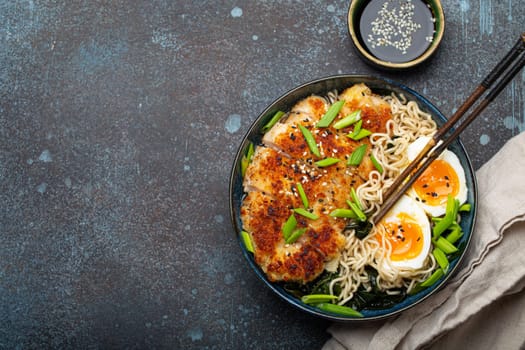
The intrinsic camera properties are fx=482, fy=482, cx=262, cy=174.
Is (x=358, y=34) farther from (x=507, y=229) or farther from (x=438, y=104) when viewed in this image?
(x=507, y=229)

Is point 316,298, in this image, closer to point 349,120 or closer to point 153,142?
point 349,120

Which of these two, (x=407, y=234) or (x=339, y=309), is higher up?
(x=407, y=234)

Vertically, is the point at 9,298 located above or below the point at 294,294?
below

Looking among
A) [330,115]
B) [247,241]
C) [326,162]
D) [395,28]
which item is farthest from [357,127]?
[247,241]

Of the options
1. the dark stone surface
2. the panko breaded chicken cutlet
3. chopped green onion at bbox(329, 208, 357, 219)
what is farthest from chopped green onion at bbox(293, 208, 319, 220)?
the dark stone surface

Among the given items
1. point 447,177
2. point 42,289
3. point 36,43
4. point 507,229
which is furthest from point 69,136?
point 507,229

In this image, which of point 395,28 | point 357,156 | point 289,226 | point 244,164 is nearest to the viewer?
point 289,226
